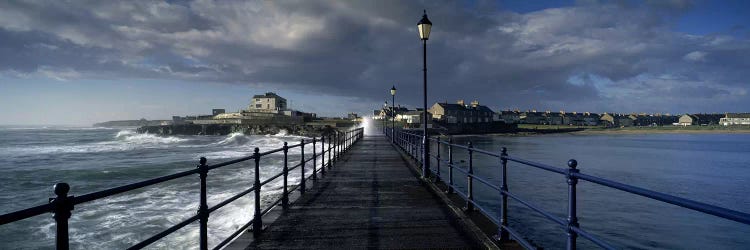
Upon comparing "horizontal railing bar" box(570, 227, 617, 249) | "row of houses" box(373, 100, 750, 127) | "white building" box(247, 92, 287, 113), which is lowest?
"horizontal railing bar" box(570, 227, 617, 249)

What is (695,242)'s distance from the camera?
42.6ft

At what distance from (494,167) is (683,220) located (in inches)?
614

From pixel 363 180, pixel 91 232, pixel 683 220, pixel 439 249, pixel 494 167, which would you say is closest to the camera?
pixel 439 249

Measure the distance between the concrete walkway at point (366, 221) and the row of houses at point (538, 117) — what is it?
104956 mm

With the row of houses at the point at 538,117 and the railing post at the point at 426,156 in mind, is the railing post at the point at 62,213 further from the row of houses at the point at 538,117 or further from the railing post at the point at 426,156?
the row of houses at the point at 538,117

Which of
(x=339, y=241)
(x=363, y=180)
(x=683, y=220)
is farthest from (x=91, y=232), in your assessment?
(x=683, y=220)

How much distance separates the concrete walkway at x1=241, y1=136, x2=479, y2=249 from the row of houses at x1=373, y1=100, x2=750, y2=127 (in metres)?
105

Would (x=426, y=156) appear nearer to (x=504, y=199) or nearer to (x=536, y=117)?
(x=504, y=199)

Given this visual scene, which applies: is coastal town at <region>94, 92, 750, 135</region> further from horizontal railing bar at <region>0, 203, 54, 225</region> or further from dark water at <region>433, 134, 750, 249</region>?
horizontal railing bar at <region>0, 203, 54, 225</region>

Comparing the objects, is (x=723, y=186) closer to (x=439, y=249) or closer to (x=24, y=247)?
(x=439, y=249)

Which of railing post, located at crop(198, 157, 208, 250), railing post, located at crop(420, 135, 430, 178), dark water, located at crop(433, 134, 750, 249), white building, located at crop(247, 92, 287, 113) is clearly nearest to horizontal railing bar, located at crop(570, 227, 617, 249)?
railing post, located at crop(198, 157, 208, 250)

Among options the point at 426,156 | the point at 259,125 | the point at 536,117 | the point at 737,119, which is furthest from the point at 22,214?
the point at 737,119

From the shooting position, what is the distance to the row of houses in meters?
122

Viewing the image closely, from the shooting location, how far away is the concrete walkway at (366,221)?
17.1 feet
